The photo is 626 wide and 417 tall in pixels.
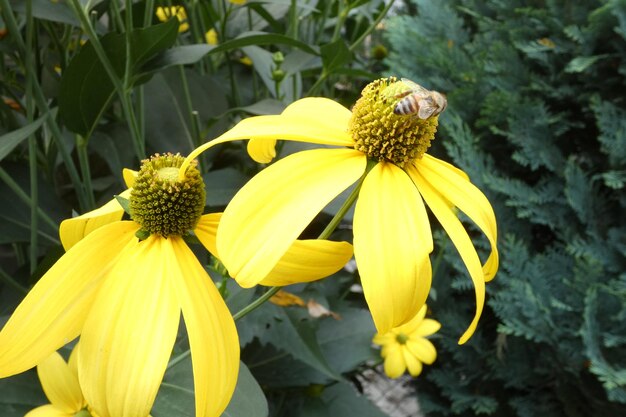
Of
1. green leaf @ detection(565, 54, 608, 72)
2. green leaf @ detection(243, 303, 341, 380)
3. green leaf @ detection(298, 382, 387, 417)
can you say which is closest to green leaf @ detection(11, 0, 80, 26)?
green leaf @ detection(243, 303, 341, 380)

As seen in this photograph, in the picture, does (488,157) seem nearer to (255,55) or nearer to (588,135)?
(588,135)

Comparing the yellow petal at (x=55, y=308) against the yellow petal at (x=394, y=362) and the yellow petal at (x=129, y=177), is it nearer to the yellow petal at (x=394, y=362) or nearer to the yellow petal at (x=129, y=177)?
the yellow petal at (x=129, y=177)

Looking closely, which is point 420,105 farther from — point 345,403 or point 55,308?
point 345,403

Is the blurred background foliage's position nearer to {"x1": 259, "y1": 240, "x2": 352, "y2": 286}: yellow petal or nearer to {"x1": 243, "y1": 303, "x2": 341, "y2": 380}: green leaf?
{"x1": 243, "y1": 303, "x2": 341, "y2": 380}: green leaf

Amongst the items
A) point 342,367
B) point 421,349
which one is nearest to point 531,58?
point 421,349

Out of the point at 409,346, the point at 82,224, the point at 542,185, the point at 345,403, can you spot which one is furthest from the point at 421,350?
the point at 82,224

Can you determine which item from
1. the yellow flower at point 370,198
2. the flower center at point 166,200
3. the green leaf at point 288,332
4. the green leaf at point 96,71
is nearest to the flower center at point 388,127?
the yellow flower at point 370,198

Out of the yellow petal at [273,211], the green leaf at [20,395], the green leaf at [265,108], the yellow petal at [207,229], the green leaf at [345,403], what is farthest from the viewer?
→ the green leaf at [345,403]

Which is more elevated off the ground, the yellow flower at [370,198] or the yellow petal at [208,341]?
the yellow flower at [370,198]
